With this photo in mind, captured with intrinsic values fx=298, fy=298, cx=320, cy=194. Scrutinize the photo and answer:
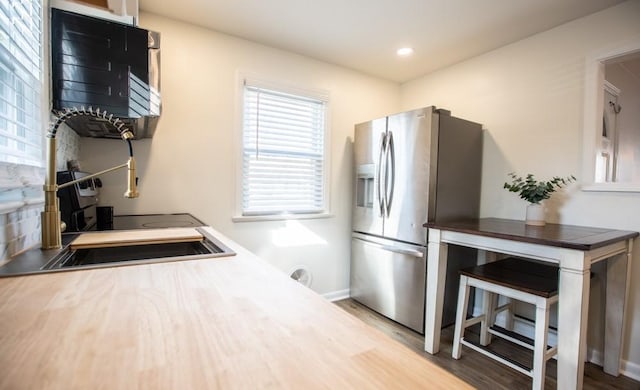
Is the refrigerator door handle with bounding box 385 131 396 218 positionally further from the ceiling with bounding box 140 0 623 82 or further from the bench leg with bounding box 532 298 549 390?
the bench leg with bounding box 532 298 549 390

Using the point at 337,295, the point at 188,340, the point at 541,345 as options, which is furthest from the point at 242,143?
the point at 541,345

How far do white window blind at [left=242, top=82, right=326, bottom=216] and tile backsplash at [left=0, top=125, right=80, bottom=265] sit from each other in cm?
155

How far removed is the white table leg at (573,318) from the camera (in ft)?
4.89

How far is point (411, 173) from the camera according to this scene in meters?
2.50

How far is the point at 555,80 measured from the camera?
2295 mm

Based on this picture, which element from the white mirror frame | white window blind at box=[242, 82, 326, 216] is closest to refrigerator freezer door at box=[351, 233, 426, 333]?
white window blind at box=[242, 82, 326, 216]

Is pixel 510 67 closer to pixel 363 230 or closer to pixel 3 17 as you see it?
pixel 363 230

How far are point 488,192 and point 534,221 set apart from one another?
0.58 meters

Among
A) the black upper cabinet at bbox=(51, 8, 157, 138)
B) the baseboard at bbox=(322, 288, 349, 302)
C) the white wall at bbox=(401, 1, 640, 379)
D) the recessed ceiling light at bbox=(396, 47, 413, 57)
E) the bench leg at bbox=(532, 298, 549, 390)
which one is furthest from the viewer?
the baseboard at bbox=(322, 288, 349, 302)

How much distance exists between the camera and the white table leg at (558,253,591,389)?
1.49 m

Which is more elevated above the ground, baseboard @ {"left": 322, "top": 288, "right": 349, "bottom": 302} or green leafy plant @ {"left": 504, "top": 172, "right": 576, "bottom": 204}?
green leafy plant @ {"left": 504, "top": 172, "right": 576, "bottom": 204}

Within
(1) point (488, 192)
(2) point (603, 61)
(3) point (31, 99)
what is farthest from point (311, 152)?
(2) point (603, 61)

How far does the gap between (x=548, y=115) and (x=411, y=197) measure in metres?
1.22

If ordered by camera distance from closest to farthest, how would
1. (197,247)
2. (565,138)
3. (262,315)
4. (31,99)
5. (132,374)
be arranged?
1. (132,374)
2. (262,315)
3. (31,99)
4. (197,247)
5. (565,138)
